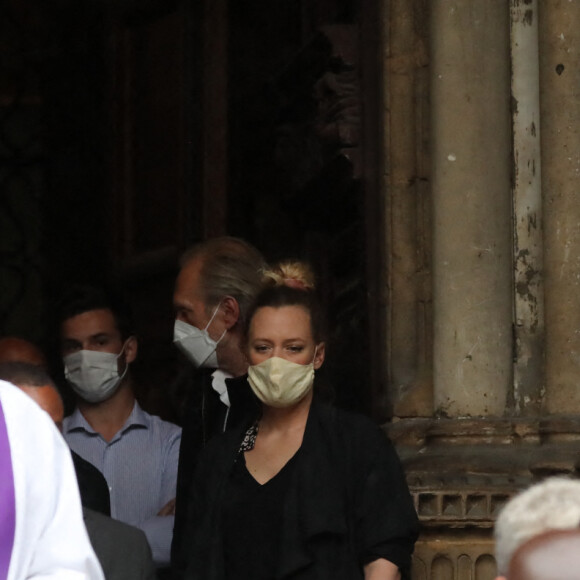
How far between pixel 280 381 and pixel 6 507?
138 cm

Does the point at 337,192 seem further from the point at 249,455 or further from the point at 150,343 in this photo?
the point at 249,455

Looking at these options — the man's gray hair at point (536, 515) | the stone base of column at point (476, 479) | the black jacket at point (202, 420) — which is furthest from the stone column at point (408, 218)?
the man's gray hair at point (536, 515)

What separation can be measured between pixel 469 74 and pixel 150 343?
2437mm

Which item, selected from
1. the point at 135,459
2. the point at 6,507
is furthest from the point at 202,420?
the point at 6,507

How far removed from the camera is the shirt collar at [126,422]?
5.49 meters

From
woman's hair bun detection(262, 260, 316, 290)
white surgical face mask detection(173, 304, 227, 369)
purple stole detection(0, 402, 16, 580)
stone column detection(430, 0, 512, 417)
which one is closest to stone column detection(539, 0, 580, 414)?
stone column detection(430, 0, 512, 417)

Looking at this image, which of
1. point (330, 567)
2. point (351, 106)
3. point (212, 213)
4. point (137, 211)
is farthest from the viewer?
point (137, 211)

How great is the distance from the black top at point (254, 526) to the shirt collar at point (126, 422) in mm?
993

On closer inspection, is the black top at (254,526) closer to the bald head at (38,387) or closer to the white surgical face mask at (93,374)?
the bald head at (38,387)

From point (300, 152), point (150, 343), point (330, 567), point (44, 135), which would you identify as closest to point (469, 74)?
point (300, 152)

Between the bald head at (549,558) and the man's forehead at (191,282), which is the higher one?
the man's forehead at (191,282)

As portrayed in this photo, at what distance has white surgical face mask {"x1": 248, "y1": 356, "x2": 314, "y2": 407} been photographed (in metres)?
4.58

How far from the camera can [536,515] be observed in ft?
8.08

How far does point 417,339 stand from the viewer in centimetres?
546
